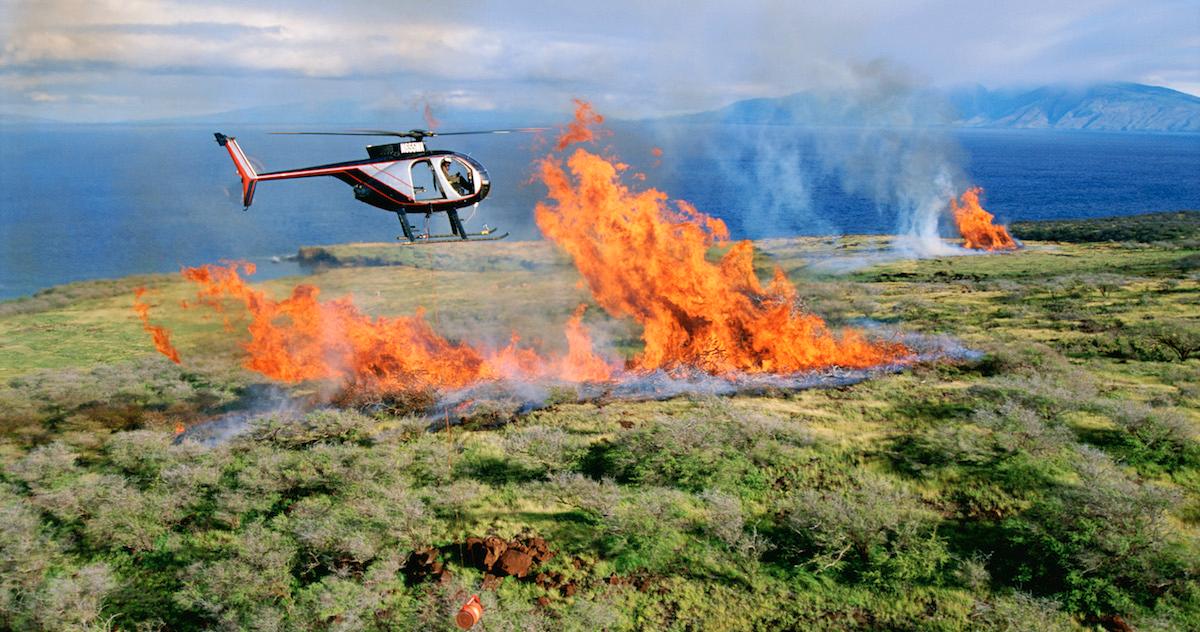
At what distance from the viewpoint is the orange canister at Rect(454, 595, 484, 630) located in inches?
586

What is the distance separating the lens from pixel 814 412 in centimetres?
2655

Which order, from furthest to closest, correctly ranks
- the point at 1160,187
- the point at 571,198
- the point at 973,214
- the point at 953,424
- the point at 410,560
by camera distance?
the point at 1160,187, the point at 973,214, the point at 571,198, the point at 953,424, the point at 410,560

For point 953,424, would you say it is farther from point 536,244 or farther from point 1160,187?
point 1160,187

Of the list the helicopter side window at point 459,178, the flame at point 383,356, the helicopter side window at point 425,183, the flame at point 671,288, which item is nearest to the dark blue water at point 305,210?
the flame at point 383,356

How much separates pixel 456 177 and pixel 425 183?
4.44 ft

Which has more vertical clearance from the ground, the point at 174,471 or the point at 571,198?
the point at 571,198

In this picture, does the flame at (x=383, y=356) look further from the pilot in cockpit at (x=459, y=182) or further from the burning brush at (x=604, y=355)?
the pilot in cockpit at (x=459, y=182)

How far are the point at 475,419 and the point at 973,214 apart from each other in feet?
239

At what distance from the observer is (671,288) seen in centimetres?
3588

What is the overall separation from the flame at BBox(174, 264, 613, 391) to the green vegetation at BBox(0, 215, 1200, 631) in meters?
2.15

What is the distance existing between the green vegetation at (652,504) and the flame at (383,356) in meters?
2.15

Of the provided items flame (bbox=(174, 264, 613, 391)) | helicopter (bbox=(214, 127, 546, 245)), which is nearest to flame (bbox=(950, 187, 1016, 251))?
flame (bbox=(174, 264, 613, 391))

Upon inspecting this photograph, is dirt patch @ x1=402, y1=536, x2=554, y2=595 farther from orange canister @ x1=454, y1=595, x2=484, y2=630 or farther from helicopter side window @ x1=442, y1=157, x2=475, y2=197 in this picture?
helicopter side window @ x1=442, y1=157, x2=475, y2=197

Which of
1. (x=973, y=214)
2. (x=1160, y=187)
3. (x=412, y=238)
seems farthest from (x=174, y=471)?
(x=1160, y=187)
